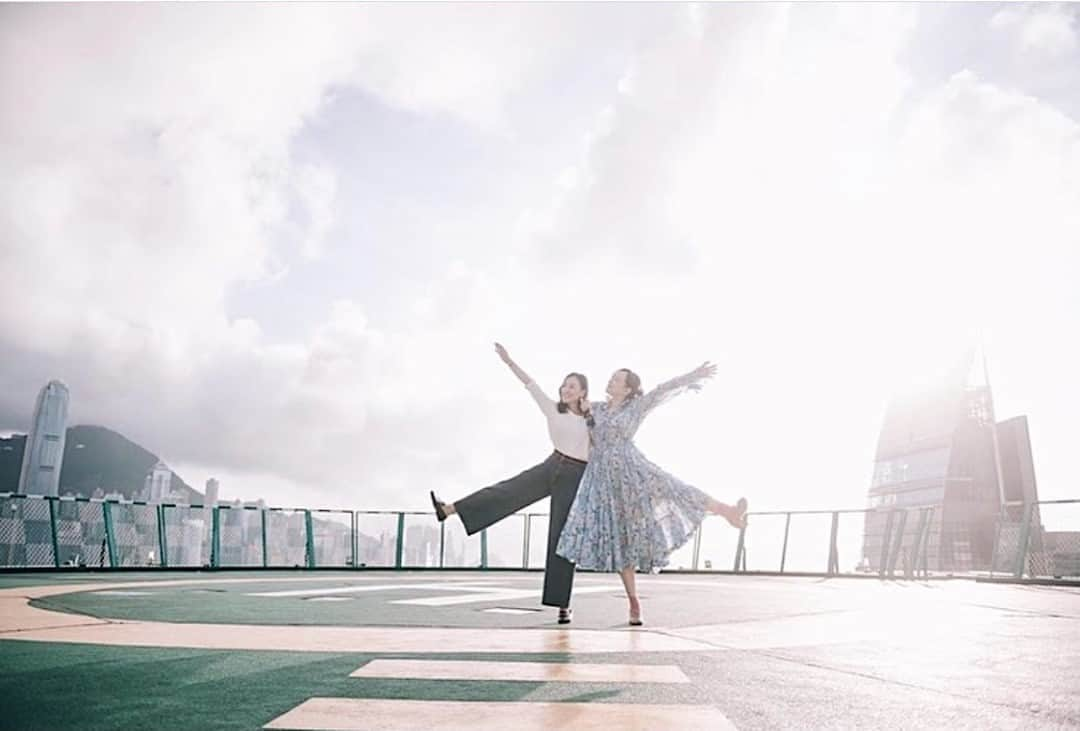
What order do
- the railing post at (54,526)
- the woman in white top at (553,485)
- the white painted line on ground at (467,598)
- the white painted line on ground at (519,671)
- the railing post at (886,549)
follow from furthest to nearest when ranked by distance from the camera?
the railing post at (886,549)
the railing post at (54,526)
the white painted line on ground at (467,598)
the woman in white top at (553,485)
the white painted line on ground at (519,671)

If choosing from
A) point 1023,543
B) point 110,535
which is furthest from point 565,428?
point 1023,543

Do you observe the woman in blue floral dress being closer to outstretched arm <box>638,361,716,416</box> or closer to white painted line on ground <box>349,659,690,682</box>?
outstretched arm <box>638,361,716,416</box>

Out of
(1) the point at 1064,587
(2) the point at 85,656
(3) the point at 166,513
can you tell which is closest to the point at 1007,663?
(2) the point at 85,656

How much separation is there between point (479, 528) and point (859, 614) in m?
3.35

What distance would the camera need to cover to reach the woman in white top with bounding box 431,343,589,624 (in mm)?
5191

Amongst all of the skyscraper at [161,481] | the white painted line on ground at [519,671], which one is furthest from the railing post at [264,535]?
the skyscraper at [161,481]

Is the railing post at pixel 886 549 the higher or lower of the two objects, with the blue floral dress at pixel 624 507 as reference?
lower

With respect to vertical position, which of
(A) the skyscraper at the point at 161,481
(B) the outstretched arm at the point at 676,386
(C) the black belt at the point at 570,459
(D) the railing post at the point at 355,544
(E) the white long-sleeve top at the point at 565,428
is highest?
(B) the outstretched arm at the point at 676,386

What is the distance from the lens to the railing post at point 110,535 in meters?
15.3

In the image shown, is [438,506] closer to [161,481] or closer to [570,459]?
[570,459]

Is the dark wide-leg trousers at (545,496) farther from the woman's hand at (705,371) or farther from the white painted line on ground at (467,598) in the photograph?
the white painted line on ground at (467,598)

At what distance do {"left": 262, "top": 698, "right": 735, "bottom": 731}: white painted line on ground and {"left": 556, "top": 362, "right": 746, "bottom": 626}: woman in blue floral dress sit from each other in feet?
8.66

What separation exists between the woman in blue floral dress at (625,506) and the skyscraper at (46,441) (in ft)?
594

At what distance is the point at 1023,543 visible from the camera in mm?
15414
